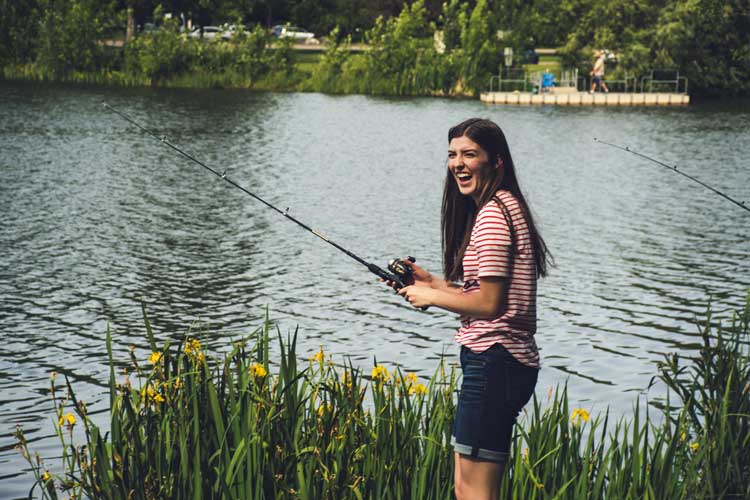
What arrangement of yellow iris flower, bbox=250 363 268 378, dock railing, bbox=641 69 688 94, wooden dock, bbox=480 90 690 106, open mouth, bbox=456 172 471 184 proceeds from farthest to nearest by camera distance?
dock railing, bbox=641 69 688 94, wooden dock, bbox=480 90 690 106, yellow iris flower, bbox=250 363 268 378, open mouth, bbox=456 172 471 184

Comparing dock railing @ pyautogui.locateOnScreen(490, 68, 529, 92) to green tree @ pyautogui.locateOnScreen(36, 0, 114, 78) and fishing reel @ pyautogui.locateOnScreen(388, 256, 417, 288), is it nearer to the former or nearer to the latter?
green tree @ pyautogui.locateOnScreen(36, 0, 114, 78)

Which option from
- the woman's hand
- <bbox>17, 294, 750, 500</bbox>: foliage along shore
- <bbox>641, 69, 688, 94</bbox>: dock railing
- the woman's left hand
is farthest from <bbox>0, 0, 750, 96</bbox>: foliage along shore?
the woman's left hand

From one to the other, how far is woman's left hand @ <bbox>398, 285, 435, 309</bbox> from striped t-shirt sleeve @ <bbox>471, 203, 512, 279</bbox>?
25cm

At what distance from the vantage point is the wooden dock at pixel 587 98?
52812 millimetres

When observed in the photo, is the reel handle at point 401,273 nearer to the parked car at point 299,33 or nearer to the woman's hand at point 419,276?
the woman's hand at point 419,276

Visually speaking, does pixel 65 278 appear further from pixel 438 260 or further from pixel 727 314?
pixel 727 314

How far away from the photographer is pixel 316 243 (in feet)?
63.8

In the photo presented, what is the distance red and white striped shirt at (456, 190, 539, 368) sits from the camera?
16.6ft

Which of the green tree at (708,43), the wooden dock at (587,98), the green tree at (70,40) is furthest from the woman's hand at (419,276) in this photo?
the green tree at (70,40)

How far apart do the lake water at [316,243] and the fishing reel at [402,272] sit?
2.80 m

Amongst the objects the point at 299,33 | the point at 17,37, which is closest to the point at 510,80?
the point at 17,37

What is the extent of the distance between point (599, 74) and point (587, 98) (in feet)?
4.68

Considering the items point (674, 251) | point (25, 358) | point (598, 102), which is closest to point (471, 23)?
point (598, 102)

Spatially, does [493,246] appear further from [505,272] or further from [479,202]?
[479,202]
